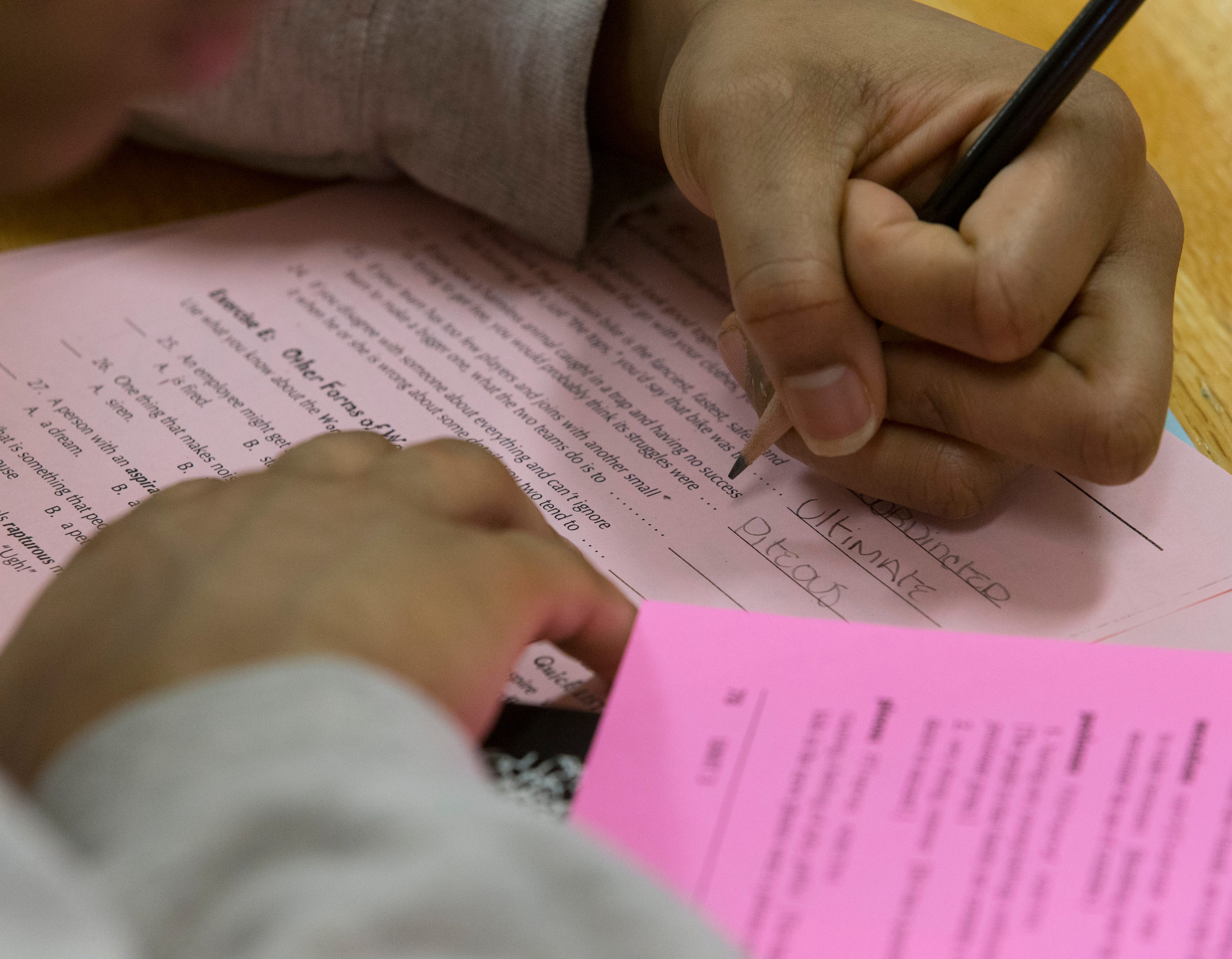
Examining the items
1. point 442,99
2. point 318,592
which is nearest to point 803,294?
point 318,592

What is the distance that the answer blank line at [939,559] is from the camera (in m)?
0.45

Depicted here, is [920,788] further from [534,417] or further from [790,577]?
[534,417]

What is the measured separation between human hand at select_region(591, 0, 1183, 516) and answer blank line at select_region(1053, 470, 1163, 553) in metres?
0.03

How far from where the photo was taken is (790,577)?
0.46 m

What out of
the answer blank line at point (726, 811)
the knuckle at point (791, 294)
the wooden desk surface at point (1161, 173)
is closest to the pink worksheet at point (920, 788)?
the answer blank line at point (726, 811)

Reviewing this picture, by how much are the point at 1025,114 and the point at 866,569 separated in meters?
0.20

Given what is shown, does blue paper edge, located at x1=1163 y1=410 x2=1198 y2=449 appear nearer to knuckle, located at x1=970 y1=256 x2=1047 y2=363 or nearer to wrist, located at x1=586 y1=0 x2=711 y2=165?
knuckle, located at x1=970 y1=256 x2=1047 y2=363

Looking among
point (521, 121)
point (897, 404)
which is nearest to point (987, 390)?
point (897, 404)

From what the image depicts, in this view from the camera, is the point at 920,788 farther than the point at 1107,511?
No

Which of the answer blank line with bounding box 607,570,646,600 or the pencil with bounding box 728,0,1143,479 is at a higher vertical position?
the pencil with bounding box 728,0,1143,479

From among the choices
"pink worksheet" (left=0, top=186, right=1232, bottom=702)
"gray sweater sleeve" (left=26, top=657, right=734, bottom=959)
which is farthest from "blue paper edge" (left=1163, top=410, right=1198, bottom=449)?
"gray sweater sleeve" (left=26, top=657, right=734, bottom=959)

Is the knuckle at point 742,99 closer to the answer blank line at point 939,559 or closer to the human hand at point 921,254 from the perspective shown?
the human hand at point 921,254

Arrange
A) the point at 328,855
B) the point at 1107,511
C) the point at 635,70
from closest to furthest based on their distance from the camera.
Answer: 1. the point at 328,855
2. the point at 1107,511
3. the point at 635,70

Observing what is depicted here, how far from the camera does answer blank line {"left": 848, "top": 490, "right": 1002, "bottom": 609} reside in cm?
45
